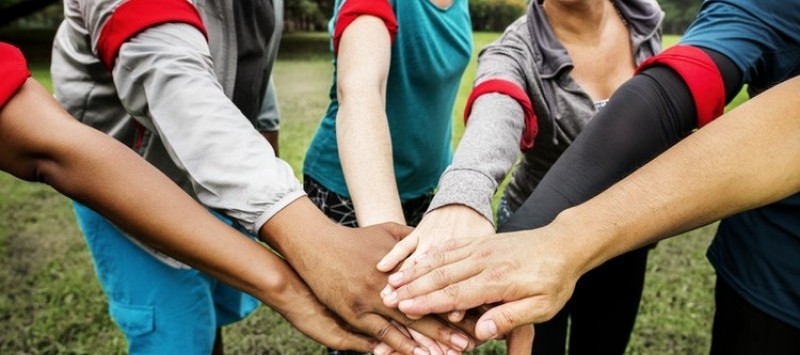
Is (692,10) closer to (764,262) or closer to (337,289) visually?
(764,262)

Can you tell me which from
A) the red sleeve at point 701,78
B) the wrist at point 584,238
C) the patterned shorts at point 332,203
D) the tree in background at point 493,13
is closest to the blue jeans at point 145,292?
the patterned shorts at point 332,203

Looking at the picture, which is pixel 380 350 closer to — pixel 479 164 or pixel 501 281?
pixel 501 281

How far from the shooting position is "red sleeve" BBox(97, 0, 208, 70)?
147 cm

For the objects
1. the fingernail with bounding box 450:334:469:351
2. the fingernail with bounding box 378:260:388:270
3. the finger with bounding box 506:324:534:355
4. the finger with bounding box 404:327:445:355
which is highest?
the fingernail with bounding box 378:260:388:270

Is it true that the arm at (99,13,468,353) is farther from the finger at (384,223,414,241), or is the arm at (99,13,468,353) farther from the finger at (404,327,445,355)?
the finger at (384,223,414,241)

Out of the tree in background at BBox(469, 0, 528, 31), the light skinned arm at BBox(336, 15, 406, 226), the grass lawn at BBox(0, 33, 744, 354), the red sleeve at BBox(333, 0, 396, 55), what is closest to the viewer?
the light skinned arm at BBox(336, 15, 406, 226)

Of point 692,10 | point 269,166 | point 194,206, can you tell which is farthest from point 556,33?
point 692,10

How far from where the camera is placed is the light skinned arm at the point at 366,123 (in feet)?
5.72

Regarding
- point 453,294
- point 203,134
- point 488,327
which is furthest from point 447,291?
point 203,134

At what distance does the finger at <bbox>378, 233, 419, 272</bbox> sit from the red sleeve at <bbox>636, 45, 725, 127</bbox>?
766 mm

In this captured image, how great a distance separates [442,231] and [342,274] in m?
0.30

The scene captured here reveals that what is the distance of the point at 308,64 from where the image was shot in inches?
685

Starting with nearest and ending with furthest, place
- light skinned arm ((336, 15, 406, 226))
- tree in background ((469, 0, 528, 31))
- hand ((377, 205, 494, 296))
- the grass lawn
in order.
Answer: hand ((377, 205, 494, 296)) → light skinned arm ((336, 15, 406, 226)) → the grass lawn → tree in background ((469, 0, 528, 31))

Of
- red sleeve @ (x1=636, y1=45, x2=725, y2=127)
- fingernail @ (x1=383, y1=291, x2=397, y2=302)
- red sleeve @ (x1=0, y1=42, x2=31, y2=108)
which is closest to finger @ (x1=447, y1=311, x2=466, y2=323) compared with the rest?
fingernail @ (x1=383, y1=291, x2=397, y2=302)
